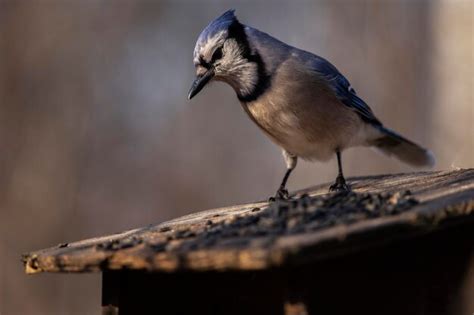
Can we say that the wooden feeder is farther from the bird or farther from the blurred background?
the blurred background

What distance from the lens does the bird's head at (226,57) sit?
121 inches

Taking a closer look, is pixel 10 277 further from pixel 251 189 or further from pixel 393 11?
pixel 393 11

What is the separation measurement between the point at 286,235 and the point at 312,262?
119 mm

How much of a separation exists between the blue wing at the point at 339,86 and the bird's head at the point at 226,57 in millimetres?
312

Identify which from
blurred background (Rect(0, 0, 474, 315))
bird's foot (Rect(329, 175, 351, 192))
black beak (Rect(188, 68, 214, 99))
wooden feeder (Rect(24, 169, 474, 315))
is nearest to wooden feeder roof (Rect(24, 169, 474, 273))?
wooden feeder (Rect(24, 169, 474, 315))

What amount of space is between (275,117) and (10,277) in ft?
11.7

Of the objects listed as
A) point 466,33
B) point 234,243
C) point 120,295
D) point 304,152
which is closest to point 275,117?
point 304,152

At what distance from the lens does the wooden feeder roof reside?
139 centimetres

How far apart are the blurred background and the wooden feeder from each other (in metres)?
3.42

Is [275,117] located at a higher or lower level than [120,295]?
higher

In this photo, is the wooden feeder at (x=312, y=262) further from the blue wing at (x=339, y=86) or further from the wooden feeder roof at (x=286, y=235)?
the blue wing at (x=339, y=86)

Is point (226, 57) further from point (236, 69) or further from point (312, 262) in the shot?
point (312, 262)

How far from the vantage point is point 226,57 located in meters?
3.11

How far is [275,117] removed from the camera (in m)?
3.14
